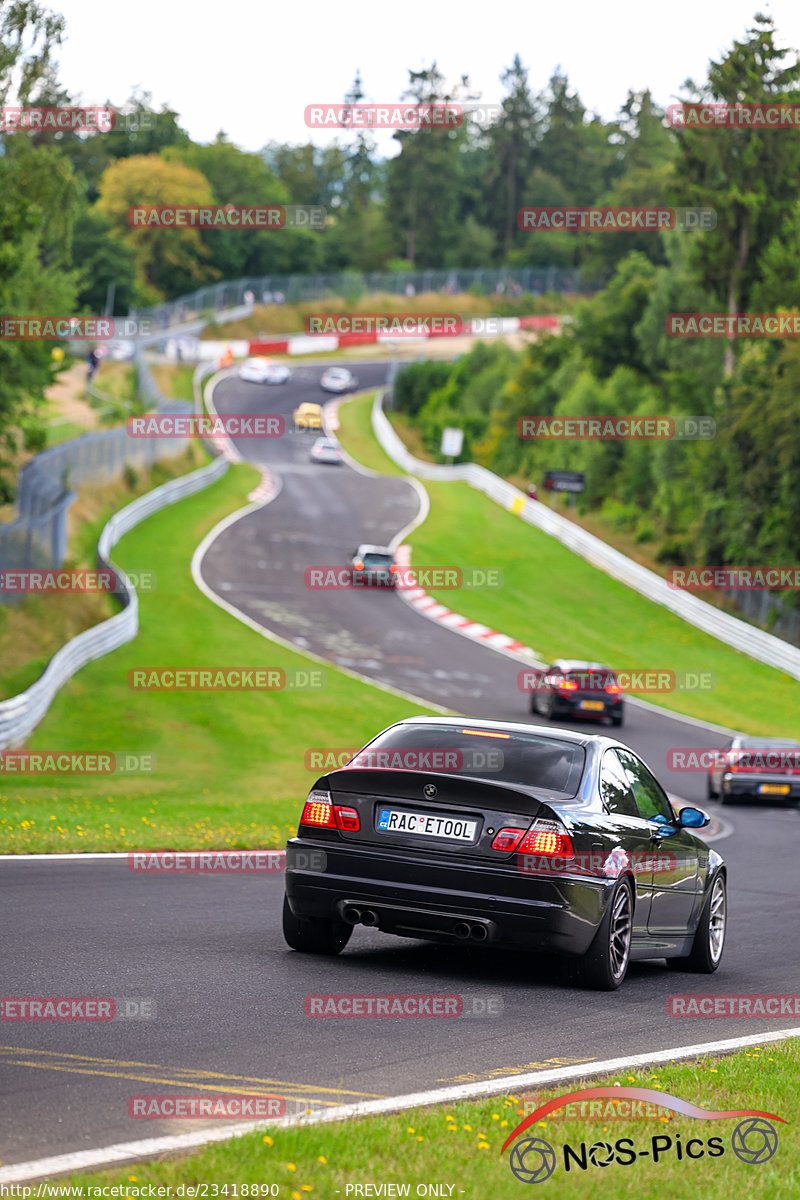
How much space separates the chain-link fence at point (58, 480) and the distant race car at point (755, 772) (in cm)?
1371

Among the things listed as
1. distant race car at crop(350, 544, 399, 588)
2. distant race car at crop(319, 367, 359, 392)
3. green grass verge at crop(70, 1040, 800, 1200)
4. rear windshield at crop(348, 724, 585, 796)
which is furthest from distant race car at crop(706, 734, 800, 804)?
distant race car at crop(319, 367, 359, 392)

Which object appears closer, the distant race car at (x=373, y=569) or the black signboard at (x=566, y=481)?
the distant race car at (x=373, y=569)

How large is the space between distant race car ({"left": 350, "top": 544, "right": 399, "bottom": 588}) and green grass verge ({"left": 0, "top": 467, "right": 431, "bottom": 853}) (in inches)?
222

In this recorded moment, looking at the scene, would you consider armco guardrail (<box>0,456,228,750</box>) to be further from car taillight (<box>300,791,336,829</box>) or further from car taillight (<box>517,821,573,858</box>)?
car taillight (<box>517,821,573,858</box>)

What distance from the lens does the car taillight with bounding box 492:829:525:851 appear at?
7988mm

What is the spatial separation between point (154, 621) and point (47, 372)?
515 inches

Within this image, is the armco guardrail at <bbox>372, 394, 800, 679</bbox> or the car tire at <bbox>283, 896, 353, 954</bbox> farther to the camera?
the armco guardrail at <bbox>372, 394, 800, 679</bbox>

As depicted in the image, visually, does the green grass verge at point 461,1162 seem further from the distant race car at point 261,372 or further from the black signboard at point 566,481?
the distant race car at point 261,372

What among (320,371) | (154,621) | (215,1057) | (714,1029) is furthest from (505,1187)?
(320,371)

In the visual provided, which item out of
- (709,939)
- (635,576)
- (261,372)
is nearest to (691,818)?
(709,939)

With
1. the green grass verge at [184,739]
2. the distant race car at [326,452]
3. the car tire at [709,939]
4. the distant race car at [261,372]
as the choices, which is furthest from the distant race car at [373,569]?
the distant race car at [261,372]

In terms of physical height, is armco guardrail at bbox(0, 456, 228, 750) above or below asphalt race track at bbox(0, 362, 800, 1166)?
below

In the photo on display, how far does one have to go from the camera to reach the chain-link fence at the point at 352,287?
3829 inches

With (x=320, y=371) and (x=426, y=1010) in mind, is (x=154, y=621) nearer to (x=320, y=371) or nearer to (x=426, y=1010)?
(x=426, y=1010)
